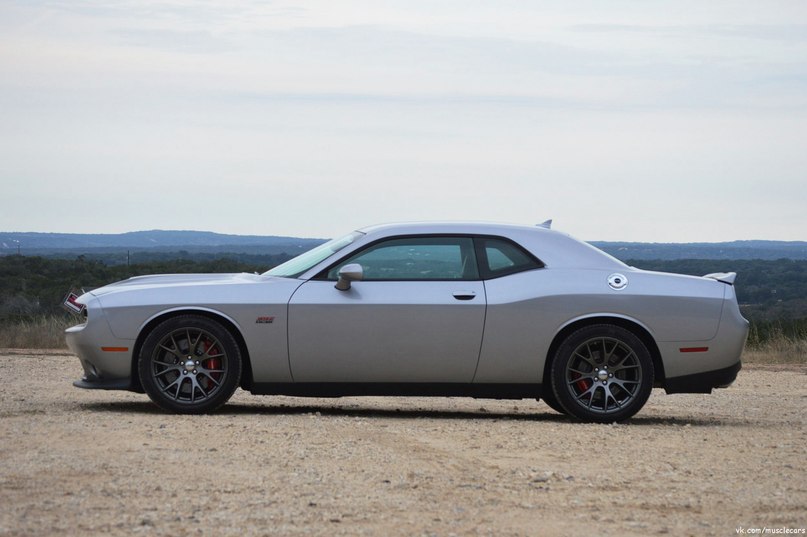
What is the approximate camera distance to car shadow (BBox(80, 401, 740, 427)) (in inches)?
426

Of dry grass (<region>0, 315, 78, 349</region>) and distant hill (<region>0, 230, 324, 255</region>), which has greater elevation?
distant hill (<region>0, 230, 324, 255</region>)

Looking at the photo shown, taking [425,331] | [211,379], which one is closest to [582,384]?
[425,331]

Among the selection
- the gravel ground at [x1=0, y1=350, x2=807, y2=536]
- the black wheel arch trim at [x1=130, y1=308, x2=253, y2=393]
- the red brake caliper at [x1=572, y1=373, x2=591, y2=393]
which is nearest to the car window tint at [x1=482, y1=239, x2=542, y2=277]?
the red brake caliper at [x1=572, y1=373, x2=591, y2=393]

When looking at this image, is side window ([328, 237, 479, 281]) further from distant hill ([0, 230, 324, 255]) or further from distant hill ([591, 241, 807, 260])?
distant hill ([0, 230, 324, 255])

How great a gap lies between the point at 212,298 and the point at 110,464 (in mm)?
2862

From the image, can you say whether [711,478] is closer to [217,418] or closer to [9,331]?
[217,418]

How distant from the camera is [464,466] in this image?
813cm

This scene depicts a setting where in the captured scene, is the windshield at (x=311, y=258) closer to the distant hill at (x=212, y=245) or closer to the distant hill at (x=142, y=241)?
the distant hill at (x=212, y=245)

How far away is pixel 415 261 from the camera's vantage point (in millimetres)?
10609

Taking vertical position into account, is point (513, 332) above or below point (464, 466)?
above

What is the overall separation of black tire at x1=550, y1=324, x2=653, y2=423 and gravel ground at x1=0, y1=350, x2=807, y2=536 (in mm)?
224

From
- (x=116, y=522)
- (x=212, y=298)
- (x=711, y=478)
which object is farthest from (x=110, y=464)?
(x=711, y=478)

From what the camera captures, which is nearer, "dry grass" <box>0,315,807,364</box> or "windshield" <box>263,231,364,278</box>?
"windshield" <box>263,231,364,278</box>

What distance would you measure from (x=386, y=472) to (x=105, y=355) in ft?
11.9
